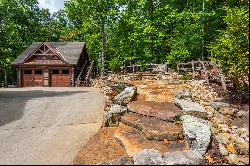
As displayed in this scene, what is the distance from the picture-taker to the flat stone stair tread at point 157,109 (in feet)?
41.8

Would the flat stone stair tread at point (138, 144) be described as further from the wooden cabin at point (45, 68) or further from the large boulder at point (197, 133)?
the wooden cabin at point (45, 68)

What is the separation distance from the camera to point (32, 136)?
12.5m

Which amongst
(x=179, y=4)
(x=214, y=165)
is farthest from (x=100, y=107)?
(x=179, y=4)

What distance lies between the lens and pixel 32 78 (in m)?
34.2

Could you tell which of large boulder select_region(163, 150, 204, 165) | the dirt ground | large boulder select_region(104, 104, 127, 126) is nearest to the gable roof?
large boulder select_region(104, 104, 127, 126)

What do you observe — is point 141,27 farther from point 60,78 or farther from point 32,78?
point 32,78

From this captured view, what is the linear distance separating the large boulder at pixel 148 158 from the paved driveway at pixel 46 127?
227cm

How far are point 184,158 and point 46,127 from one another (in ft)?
24.0

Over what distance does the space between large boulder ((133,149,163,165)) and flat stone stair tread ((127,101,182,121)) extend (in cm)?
348

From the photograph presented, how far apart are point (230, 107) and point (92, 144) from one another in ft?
19.0

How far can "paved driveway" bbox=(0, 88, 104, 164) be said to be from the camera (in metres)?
10.4

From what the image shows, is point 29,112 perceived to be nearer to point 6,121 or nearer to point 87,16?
point 6,121

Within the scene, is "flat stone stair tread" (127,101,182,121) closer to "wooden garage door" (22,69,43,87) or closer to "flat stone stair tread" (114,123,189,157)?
"flat stone stair tread" (114,123,189,157)

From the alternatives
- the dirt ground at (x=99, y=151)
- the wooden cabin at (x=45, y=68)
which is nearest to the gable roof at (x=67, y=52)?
the wooden cabin at (x=45, y=68)
